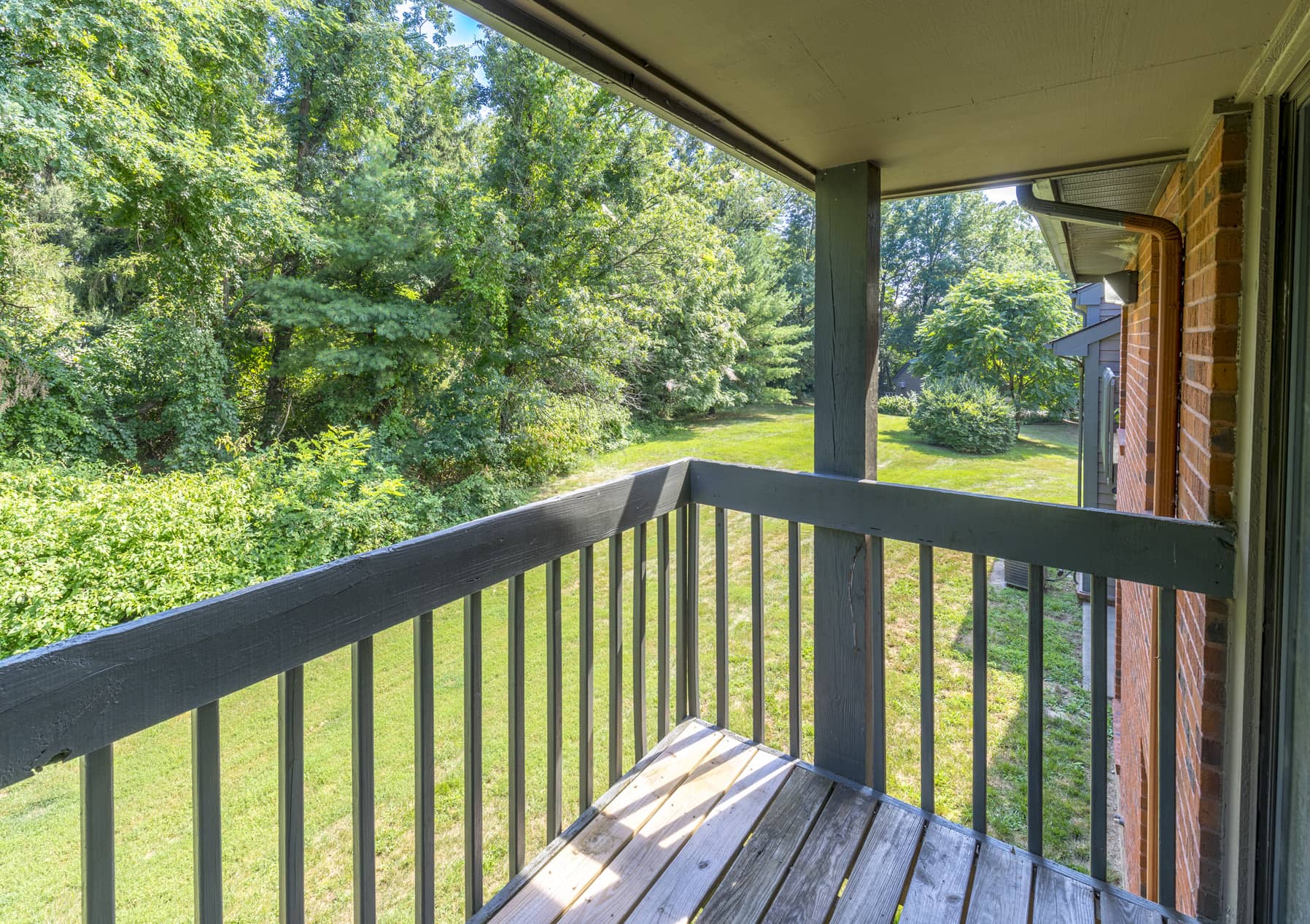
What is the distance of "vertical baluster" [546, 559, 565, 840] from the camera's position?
161cm

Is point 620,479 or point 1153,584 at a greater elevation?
point 620,479

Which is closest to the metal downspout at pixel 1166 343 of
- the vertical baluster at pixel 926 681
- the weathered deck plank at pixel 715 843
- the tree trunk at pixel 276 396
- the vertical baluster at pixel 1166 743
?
the vertical baluster at pixel 1166 743

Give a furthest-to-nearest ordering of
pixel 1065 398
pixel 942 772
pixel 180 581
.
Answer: pixel 1065 398 → pixel 180 581 → pixel 942 772

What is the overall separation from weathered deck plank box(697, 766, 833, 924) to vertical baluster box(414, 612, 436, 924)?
1.91ft

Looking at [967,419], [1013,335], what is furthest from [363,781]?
[1013,335]

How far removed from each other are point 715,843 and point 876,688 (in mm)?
619

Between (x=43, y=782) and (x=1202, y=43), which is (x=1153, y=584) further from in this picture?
(x=43, y=782)

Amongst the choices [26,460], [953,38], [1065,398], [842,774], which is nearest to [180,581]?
[26,460]

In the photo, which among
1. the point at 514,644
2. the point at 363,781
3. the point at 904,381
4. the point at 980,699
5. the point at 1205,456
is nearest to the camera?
the point at 363,781

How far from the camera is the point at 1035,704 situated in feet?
4.96

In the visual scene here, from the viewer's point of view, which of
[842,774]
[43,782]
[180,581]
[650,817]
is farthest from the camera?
[180,581]

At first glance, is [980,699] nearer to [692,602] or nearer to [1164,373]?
[692,602]

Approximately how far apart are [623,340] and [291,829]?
360 inches

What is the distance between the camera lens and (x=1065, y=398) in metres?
15.3
